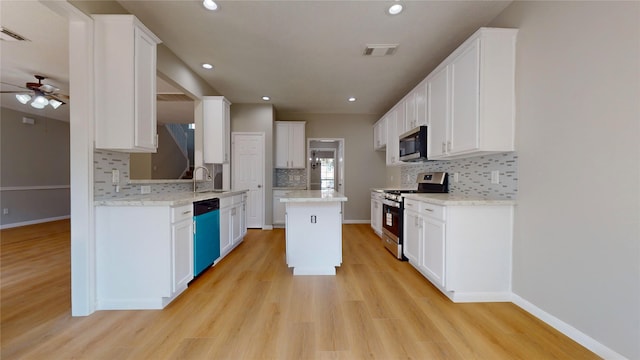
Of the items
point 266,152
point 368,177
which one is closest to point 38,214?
point 266,152

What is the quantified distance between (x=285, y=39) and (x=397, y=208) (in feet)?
8.23

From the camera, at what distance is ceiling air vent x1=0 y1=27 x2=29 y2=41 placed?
8.38 ft

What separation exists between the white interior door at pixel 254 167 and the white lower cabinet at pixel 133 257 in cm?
315

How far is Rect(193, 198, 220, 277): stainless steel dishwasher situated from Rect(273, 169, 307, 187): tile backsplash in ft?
9.41

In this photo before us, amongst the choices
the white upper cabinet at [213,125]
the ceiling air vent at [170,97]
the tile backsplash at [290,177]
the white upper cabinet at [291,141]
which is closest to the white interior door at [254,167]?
the white upper cabinet at [291,141]

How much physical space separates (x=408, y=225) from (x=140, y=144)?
2930 mm

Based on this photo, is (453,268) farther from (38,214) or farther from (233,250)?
(38,214)

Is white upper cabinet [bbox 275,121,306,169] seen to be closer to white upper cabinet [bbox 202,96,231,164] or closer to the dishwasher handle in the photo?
white upper cabinet [bbox 202,96,231,164]

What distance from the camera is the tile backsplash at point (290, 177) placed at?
5930mm

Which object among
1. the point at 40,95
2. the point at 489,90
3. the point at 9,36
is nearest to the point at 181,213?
the point at 9,36

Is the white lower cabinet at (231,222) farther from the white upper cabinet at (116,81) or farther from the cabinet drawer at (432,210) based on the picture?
the cabinet drawer at (432,210)

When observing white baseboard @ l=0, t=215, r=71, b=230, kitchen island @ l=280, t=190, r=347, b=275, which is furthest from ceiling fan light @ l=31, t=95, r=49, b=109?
kitchen island @ l=280, t=190, r=347, b=275

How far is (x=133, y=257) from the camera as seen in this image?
2072mm

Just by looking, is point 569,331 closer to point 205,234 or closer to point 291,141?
point 205,234
